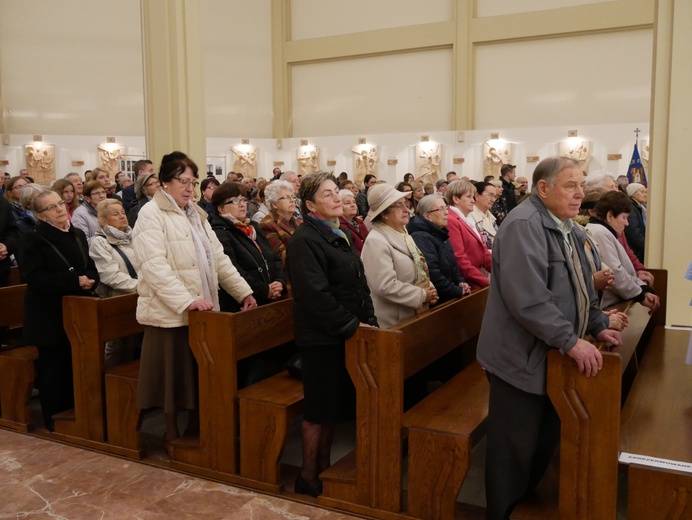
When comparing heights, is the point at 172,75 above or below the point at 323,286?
above

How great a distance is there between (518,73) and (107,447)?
13892mm

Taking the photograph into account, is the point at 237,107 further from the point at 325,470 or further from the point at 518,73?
the point at 325,470

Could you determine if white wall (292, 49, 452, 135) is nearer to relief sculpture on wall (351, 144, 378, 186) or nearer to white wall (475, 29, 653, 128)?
relief sculpture on wall (351, 144, 378, 186)

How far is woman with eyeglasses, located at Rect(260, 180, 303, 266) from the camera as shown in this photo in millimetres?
4871

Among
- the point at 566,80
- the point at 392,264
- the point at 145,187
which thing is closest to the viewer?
the point at 392,264

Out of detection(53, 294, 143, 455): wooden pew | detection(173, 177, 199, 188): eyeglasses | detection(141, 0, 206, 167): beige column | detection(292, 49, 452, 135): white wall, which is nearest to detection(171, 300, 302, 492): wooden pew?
detection(53, 294, 143, 455): wooden pew

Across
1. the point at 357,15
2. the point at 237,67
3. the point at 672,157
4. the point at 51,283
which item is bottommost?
the point at 51,283

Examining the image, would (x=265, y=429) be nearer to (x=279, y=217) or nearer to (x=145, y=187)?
(x=279, y=217)

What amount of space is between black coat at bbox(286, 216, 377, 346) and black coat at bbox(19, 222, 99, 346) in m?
1.79

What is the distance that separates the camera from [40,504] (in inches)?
139

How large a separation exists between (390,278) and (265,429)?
1.14m

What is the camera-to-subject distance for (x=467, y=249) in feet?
17.6

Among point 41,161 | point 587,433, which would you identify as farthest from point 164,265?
point 41,161

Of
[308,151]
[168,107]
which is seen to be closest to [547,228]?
[168,107]
